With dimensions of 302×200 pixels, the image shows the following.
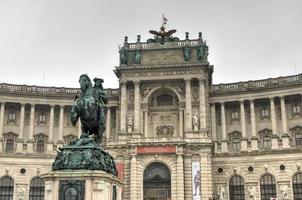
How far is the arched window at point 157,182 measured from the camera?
200ft

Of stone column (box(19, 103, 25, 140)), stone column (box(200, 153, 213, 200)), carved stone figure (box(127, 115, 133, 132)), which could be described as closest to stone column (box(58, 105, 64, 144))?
stone column (box(19, 103, 25, 140))

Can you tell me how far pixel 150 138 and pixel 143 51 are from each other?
14574 mm

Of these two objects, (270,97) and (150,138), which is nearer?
(150,138)

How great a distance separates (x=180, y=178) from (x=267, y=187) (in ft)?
40.2

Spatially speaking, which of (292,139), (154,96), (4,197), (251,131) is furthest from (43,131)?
(292,139)

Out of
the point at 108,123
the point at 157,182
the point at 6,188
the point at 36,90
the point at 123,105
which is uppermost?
the point at 36,90

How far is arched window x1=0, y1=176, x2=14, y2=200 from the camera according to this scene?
64.3 meters

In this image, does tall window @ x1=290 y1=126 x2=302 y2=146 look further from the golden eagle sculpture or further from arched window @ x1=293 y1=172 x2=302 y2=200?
the golden eagle sculpture

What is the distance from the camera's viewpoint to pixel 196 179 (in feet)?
199

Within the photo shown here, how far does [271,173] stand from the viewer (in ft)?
207

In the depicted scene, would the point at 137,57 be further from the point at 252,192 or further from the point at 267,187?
the point at 267,187

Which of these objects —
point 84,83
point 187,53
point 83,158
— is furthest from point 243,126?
point 83,158

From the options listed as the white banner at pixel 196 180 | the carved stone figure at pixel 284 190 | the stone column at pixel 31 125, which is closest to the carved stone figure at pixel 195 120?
the white banner at pixel 196 180

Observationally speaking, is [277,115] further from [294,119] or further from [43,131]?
[43,131]
